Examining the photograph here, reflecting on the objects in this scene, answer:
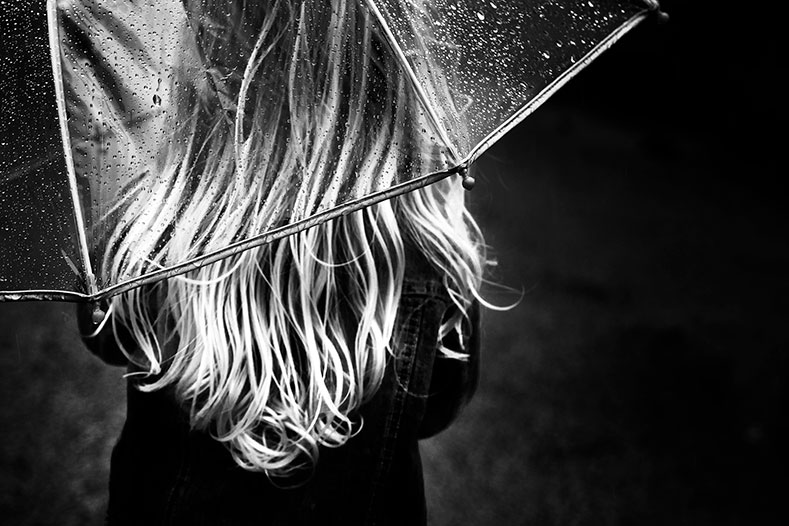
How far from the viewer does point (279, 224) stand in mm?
868

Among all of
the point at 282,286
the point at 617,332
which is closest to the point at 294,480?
the point at 282,286

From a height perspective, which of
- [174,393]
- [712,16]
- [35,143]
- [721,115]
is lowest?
[721,115]

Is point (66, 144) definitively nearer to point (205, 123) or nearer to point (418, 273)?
point (205, 123)

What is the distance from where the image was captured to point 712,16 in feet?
10.8

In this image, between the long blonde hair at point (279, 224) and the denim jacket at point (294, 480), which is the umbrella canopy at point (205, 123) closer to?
the long blonde hair at point (279, 224)

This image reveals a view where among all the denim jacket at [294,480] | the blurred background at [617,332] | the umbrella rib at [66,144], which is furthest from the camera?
the blurred background at [617,332]

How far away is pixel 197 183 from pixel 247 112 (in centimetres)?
8

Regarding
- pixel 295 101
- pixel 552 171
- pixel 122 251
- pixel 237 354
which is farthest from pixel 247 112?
pixel 552 171

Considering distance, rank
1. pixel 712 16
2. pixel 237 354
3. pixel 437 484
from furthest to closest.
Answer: pixel 712 16 → pixel 437 484 → pixel 237 354

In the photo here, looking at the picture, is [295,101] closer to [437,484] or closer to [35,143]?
[35,143]

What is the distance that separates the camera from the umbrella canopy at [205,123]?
87 cm

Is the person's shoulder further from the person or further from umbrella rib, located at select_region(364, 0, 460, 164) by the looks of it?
umbrella rib, located at select_region(364, 0, 460, 164)

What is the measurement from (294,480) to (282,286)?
0.25m

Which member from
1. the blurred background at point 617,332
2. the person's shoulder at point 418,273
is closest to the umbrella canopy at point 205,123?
the person's shoulder at point 418,273
